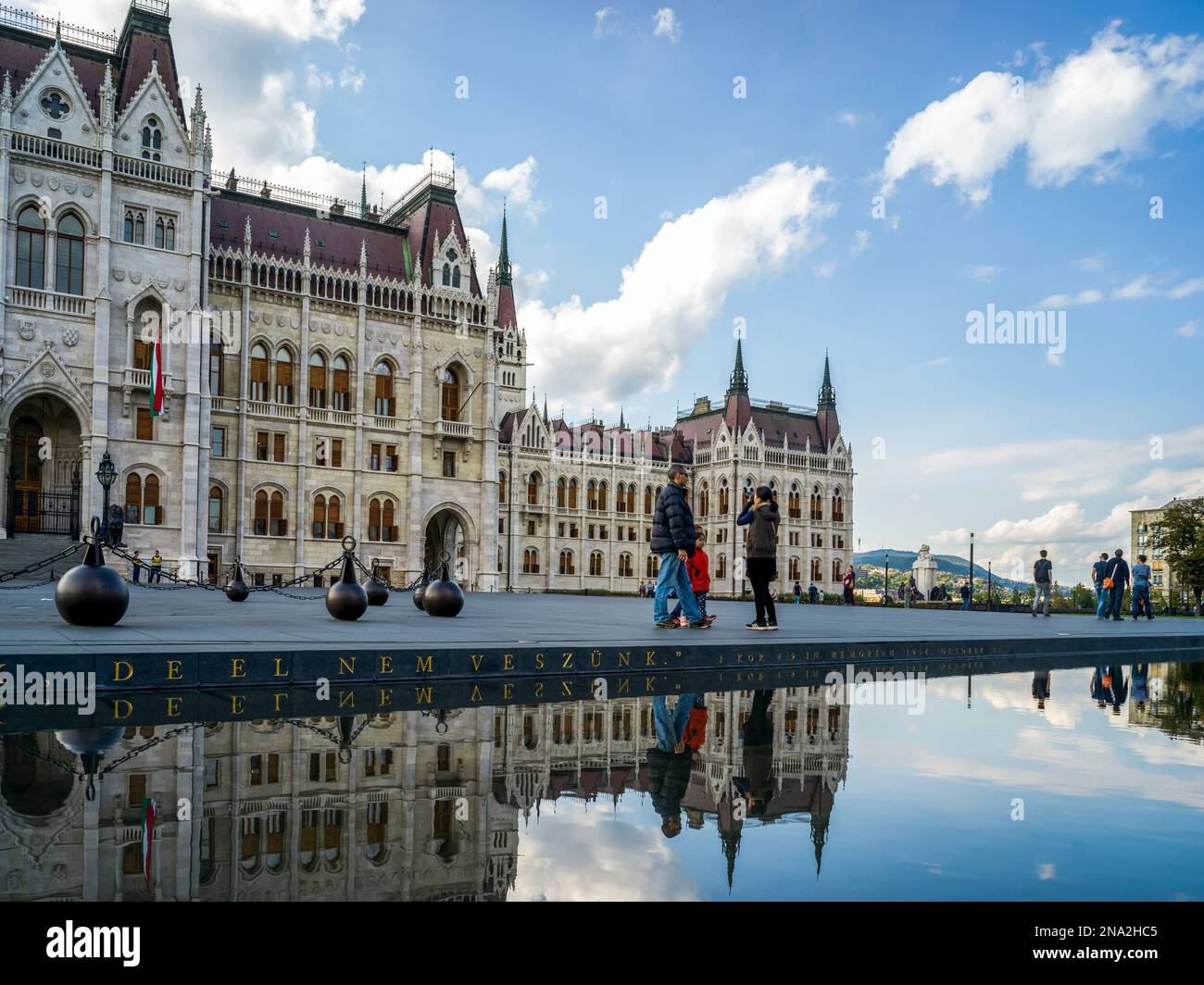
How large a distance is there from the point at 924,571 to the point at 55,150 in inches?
1970

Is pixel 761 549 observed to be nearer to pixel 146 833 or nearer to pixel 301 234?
pixel 146 833

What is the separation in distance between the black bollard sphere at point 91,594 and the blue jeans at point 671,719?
222 inches

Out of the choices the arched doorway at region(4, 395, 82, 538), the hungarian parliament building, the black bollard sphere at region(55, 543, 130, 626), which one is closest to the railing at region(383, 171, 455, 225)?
the hungarian parliament building

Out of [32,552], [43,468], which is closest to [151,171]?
[43,468]

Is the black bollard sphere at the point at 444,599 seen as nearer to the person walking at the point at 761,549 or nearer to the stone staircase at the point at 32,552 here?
the person walking at the point at 761,549

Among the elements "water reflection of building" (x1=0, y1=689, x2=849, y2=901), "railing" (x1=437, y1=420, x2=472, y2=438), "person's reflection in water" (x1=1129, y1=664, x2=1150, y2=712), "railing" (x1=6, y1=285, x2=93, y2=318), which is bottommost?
"person's reflection in water" (x1=1129, y1=664, x2=1150, y2=712)

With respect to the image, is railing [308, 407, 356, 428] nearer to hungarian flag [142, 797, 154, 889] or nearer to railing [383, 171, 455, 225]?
railing [383, 171, 455, 225]

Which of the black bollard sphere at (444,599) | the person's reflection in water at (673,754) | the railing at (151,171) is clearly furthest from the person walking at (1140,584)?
the railing at (151,171)

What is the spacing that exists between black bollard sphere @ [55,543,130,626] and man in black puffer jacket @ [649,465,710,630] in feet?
21.3

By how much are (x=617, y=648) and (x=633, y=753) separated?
413 centimetres

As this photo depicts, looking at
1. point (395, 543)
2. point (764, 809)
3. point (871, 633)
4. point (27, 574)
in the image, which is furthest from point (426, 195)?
point (764, 809)

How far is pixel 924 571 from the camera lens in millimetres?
58188

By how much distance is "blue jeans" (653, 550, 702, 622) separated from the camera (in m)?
13.6

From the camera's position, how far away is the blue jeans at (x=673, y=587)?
44.7 feet
